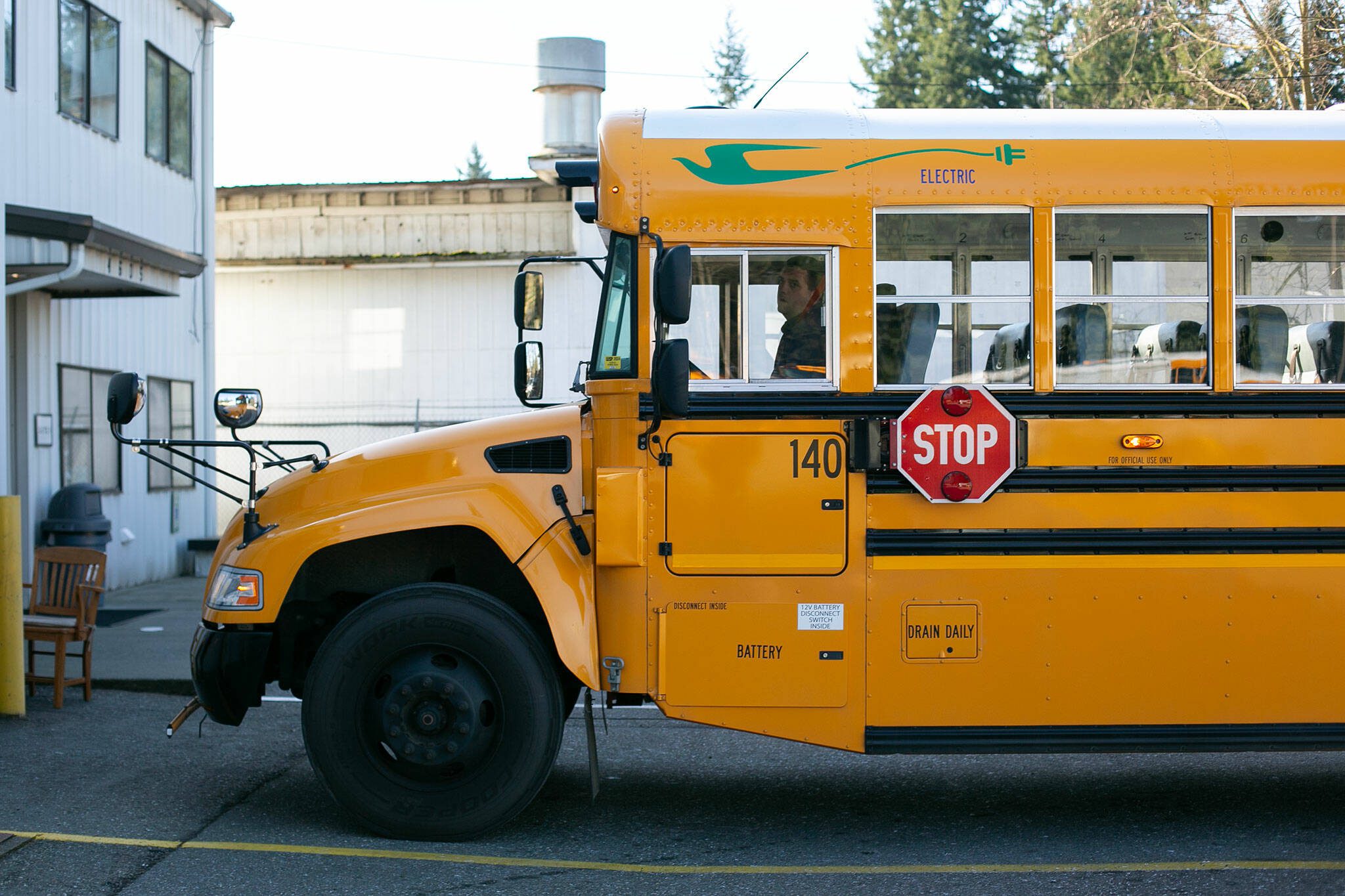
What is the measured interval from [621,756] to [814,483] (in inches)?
98.7

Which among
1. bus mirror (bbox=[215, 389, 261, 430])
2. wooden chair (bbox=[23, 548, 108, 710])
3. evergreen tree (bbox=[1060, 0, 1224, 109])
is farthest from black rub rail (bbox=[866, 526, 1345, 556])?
evergreen tree (bbox=[1060, 0, 1224, 109])

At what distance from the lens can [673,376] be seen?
545 centimetres

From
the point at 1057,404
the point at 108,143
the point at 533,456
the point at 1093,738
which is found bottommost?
the point at 1093,738

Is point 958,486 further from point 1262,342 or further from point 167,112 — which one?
point 167,112

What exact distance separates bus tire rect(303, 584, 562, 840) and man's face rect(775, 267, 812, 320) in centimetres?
166

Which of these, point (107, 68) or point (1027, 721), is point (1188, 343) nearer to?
point (1027, 721)

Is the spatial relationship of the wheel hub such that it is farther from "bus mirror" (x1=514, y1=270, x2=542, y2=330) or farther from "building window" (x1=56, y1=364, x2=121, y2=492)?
"building window" (x1=56, y1=364, x2=121, y2=492)

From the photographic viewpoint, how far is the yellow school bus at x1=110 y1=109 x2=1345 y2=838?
571 centimetres

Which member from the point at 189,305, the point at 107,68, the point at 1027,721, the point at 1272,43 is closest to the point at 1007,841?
the point at 1027,721

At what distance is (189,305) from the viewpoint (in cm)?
1670

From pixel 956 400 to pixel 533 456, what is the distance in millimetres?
1732

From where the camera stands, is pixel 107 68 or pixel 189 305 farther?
pixel 189 305

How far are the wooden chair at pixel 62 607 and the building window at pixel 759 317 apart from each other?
4764 mm

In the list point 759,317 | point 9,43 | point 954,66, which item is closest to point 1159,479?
point 759,317
